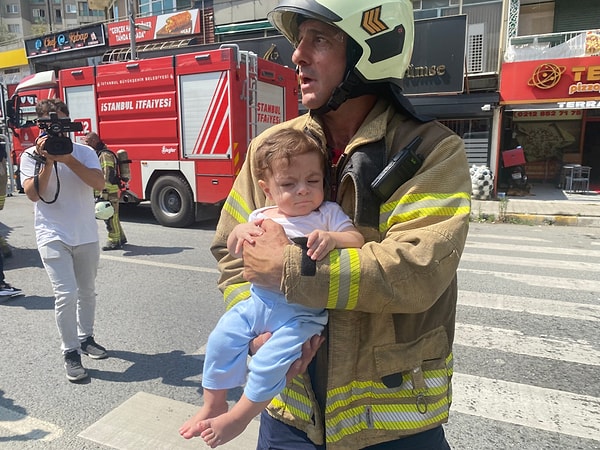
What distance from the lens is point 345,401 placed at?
1389 mm

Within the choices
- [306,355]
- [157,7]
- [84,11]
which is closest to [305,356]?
[306,355]

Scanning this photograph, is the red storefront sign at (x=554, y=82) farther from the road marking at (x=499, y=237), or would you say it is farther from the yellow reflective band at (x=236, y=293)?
the yellow reflective band at (x=236, y=293)

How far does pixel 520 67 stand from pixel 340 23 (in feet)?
47.5

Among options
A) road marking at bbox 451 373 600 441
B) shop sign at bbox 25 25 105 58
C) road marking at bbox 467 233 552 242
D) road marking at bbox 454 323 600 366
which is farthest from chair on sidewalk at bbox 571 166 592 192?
shop sign at bbox 25 25 105 58

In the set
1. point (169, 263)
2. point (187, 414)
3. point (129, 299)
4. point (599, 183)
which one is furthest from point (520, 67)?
point (187, 414)

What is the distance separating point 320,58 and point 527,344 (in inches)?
140

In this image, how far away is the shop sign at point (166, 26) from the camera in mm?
21172

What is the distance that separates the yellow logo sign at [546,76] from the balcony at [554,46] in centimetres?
36

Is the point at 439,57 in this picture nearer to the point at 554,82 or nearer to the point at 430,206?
the point at 554,82

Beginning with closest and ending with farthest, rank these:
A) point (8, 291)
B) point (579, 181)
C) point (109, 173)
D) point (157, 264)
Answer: point (8, 291) → point (157, 264) → point (109, 173) → point (579, 181)

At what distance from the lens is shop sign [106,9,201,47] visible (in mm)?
21172

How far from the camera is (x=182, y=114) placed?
942 cm

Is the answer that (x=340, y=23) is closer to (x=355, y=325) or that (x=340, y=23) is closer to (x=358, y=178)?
(x=358, y=178)

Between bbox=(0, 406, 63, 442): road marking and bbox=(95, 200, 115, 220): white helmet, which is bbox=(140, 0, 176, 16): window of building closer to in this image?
bbox=(95, 200, 115, 220): white helmet
